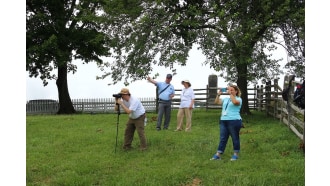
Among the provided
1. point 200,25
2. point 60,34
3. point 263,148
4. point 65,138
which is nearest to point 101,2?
point 60,34

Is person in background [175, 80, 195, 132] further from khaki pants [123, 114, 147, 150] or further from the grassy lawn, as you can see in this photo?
khaki pants [123, 114, 147, 150]

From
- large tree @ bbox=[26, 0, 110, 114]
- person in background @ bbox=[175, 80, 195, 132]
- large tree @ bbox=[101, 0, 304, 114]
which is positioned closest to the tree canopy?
large tree @ bbox=[101, 0, 304, 114]

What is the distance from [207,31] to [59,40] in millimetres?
13854

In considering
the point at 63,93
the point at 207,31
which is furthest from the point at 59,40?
the point at 207,31

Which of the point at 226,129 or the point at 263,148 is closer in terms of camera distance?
the point at 226,129

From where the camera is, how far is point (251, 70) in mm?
19484

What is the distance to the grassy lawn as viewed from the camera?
748 cm

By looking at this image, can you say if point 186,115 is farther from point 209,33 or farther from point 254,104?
point 254,104

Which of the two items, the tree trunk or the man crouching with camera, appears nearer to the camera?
the man crouching with camera

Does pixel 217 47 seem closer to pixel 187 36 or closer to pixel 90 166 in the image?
pixel 187 36

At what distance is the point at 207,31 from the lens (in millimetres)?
18266

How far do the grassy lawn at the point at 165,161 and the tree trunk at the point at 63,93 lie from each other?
55.9 ft

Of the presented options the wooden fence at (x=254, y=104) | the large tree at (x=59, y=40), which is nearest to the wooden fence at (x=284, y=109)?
the wooden fence at (x=254, y=104)

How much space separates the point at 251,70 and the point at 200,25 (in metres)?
3.33
